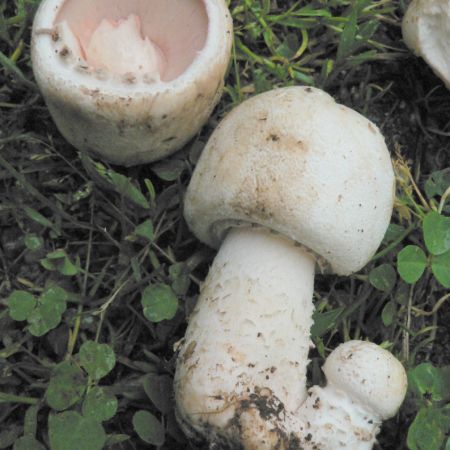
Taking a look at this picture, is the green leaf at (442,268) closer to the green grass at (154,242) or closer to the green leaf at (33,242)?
the green grass at (154,242)

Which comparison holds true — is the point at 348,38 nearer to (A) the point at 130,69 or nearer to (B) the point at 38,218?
(A) the point at 130,69

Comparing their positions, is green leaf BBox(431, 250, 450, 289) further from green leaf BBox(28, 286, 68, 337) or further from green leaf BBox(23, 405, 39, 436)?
green leaf BBox(23, 405, 39, 436)

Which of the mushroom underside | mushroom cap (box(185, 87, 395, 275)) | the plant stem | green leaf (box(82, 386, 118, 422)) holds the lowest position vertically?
the plant stem

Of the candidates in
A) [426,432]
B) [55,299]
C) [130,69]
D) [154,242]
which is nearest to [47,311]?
[55,299]

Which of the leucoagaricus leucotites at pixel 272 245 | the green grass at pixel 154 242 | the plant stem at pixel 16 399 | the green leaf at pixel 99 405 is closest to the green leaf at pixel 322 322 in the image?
the green grass at pixel 154 242

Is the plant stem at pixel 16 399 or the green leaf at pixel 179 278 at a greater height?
the green leaf at pixel 179 278

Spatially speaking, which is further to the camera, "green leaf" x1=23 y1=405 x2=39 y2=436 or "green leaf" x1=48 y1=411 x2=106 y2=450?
"green leaf" x1=23 y1=405 x2=39 y2=436

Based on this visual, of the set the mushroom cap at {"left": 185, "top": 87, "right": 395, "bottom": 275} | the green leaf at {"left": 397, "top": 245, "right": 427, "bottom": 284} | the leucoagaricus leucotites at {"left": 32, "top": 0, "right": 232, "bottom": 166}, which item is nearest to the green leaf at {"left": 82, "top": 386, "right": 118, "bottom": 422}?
the mushroom cap at {"left": 185, "top": 87, "right": 395, "bottom": 275}
